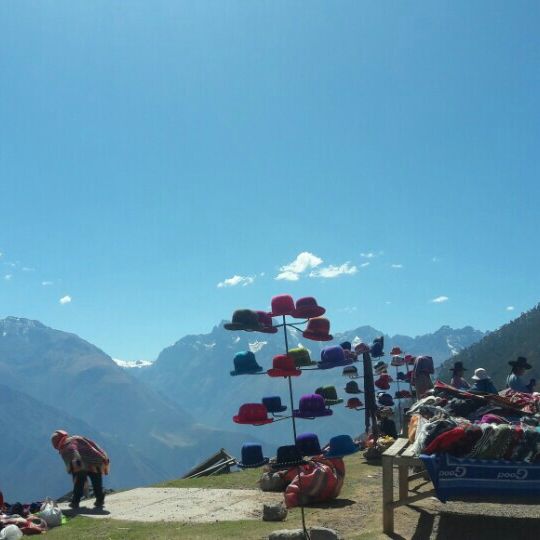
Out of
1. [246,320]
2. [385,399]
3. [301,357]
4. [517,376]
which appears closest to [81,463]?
[301,357]

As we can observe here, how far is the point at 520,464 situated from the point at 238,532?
4544 millimetres

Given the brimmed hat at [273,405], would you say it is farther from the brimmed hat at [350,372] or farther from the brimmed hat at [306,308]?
the brimmed hat at [350,372]

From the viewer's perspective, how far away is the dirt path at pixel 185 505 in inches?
431

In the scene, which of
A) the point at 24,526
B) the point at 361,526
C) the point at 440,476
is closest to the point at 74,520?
the point at 24,526

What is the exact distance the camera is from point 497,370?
167 m

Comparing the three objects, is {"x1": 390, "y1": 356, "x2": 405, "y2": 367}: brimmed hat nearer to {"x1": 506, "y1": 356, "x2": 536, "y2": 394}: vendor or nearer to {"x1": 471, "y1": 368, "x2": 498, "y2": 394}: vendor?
{"x1": 506, "y1": 356, "x2": 536, "y2": 394}: vendor

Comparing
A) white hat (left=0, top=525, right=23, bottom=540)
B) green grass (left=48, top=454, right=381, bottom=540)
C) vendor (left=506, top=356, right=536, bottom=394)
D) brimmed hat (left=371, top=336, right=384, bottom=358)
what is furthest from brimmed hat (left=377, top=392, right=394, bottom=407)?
white hat (left=0, top=525, right=23, bottom=540)

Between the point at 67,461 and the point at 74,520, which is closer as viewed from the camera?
the point at 74,520

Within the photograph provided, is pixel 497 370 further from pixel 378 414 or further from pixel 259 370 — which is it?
pixel 259 370

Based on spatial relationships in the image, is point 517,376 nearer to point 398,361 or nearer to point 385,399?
point 385,399

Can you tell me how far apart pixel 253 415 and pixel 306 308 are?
2.24 m

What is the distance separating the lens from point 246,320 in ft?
33.3

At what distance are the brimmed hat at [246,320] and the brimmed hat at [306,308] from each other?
793mm

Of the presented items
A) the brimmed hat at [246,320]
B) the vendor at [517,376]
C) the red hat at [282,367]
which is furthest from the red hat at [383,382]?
the red hat at [282,367]
